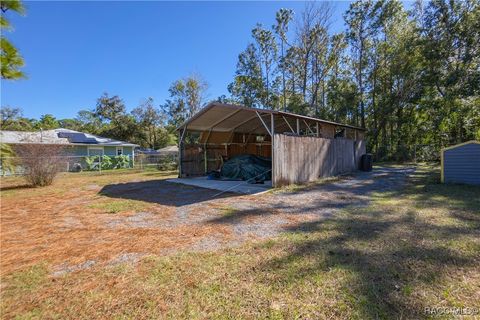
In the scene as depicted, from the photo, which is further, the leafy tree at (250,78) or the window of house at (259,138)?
the leafy tree at (250,78)

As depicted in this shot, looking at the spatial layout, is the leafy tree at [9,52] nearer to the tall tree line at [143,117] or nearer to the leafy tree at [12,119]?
the tall tree line at [143,117]

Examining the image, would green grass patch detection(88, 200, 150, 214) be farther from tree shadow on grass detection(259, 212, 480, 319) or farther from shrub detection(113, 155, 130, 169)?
shrub detection(113, 155, 130, 169)

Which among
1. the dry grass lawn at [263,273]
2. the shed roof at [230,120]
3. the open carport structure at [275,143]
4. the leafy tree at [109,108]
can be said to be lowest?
the dry grass lawn at [263,273]

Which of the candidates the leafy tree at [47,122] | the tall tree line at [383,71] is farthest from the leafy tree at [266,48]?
the leafy tree at [47,122]

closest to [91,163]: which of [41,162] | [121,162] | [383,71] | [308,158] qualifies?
[121,162]

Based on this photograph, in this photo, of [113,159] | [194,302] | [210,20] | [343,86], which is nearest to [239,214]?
[194,302]

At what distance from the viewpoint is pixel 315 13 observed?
839 inches

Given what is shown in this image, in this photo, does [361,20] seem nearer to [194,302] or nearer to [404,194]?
[404,194]

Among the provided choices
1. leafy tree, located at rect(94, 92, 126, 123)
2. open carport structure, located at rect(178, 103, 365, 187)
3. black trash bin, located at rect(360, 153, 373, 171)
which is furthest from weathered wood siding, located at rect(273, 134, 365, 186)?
leafy tree, located at rect(94, 92, 126, 123)

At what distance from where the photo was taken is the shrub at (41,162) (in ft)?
31.6

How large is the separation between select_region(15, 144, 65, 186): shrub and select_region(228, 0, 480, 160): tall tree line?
1924 cm

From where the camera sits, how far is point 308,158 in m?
9.74

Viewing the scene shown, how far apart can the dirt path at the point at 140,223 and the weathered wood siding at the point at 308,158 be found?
1.28 metres

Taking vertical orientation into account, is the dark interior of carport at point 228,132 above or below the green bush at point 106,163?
above
